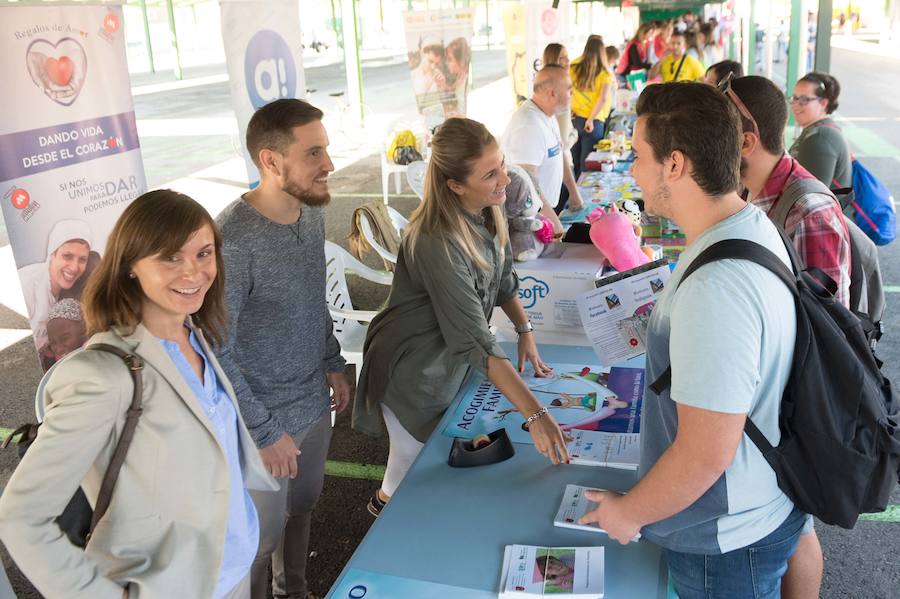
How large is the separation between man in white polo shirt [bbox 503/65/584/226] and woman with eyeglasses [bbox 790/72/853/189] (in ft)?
4.41

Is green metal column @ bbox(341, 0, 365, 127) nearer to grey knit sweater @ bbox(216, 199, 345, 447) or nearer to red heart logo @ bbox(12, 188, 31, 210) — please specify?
red heart logo @ bbox(12, 188, 31, 210)

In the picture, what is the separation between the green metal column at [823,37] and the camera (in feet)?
22.0

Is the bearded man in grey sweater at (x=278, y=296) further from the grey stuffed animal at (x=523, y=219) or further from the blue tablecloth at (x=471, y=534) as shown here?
the grey stuffed animal at (x=523, y=219)

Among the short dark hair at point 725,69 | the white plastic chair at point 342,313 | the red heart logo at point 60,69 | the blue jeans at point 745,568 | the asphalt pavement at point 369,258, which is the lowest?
the asphalt pavement at point 369,258

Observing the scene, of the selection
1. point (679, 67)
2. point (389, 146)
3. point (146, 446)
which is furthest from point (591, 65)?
point (146, 446)

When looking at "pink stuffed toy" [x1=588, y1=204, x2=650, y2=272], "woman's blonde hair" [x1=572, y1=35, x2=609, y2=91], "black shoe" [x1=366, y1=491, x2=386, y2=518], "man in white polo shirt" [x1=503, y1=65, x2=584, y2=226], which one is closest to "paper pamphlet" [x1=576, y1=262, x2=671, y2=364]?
"pink stuffed toy" [x1=588, y1=204, x2=650, y2=272]

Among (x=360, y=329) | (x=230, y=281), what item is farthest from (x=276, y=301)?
(x=360, y=329)

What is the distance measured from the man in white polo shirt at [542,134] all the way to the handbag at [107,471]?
3382mm

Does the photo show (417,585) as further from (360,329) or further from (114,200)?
(360,329)

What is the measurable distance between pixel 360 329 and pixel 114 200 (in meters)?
1.46

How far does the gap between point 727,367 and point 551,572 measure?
0.62 metres

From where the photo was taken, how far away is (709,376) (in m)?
1.20

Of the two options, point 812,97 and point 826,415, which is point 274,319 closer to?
point 826,415

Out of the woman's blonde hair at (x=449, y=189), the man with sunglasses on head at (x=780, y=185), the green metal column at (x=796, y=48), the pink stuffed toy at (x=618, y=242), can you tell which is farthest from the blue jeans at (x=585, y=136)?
the woman's blonde hair at (x=449, y=189)
